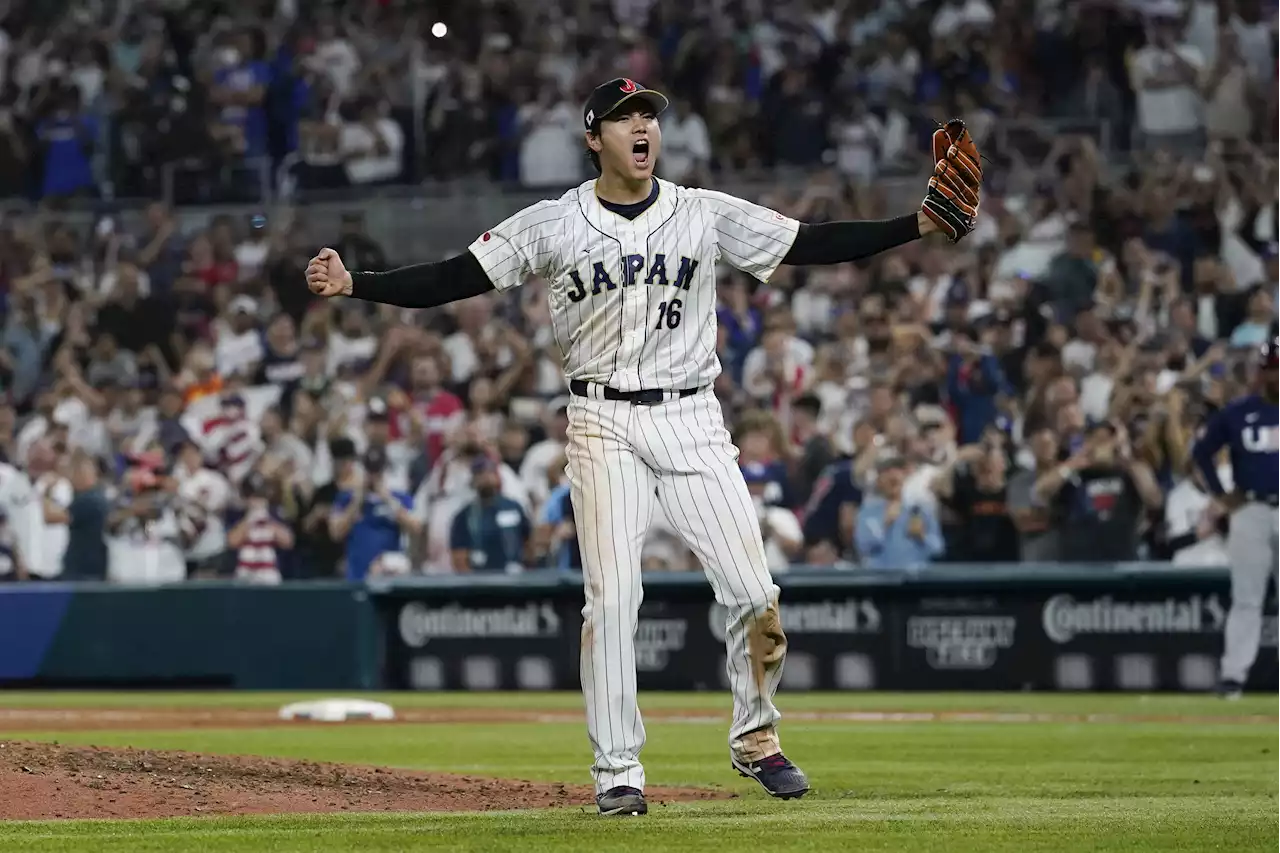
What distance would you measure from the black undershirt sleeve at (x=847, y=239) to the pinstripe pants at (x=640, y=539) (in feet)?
1.84

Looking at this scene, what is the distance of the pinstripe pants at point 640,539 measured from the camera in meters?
6.83

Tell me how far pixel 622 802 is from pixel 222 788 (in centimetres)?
183

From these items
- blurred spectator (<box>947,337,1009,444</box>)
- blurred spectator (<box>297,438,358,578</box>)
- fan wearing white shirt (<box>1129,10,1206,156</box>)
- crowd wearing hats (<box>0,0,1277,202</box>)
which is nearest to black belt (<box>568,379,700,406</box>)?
blurred spectator (<box>947,337,1009,444</box>)

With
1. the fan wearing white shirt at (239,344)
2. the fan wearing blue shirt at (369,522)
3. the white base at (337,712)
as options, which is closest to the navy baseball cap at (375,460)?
the fan wearing blue shirt at (369,522)

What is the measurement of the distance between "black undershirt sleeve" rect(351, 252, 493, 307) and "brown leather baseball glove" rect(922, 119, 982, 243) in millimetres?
1425

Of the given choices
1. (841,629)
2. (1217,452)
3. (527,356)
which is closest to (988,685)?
(841,629)

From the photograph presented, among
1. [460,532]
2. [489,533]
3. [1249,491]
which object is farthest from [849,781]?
[460,532]

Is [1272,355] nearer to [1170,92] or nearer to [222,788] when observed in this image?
[1170,92]

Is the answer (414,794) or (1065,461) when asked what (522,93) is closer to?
(1065,461)

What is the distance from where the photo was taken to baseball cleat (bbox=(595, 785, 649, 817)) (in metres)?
6.73

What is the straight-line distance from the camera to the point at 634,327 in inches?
271

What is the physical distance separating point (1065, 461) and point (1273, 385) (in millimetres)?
2180

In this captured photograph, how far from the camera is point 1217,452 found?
1356 cm

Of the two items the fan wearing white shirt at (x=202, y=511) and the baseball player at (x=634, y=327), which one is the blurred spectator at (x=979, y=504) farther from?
the baseball player at (x=634, y=327)
